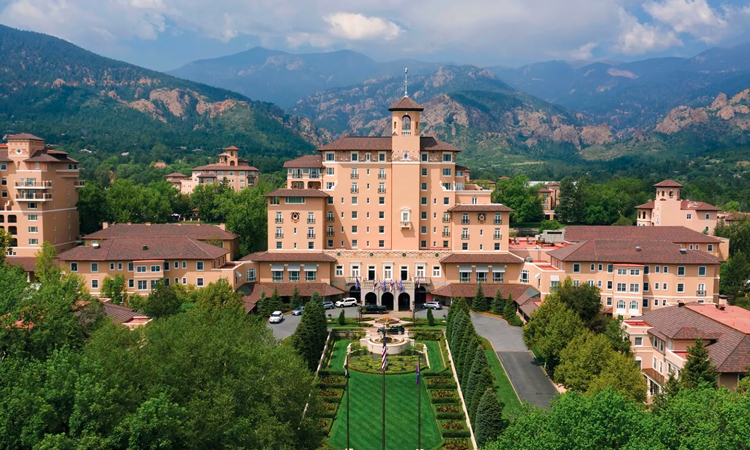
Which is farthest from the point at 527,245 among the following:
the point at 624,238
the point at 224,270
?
the point at 224,270

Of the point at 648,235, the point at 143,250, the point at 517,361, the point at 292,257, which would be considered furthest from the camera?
the point at 292,257

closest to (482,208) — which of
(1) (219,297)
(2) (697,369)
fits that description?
(1) (219,297)

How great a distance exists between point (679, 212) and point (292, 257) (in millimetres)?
62409

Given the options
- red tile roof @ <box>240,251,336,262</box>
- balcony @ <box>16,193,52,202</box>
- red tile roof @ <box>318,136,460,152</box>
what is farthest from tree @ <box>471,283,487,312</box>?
balcony @ <box>16,193,52,202</box>

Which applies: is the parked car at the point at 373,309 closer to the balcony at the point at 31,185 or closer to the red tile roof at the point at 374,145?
the red tile roof at the point at 374,145

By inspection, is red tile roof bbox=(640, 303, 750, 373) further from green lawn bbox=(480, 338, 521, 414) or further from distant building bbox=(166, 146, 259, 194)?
distant building bbox=(166, 146, 259, 194)

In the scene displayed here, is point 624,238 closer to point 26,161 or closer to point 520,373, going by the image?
Answer: point 520,373

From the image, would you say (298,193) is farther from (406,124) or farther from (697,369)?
(697,369)

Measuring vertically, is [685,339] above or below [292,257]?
below

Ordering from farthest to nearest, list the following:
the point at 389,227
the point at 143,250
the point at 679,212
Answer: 1. the point at 679,212
2. the point at 389,227
3. the point at 143,250

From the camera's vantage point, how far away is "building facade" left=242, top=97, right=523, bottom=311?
76.5m

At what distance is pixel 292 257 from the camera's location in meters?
76.3

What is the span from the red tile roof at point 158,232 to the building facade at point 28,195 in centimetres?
726

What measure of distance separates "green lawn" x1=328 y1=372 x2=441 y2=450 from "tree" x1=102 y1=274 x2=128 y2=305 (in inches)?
1149
